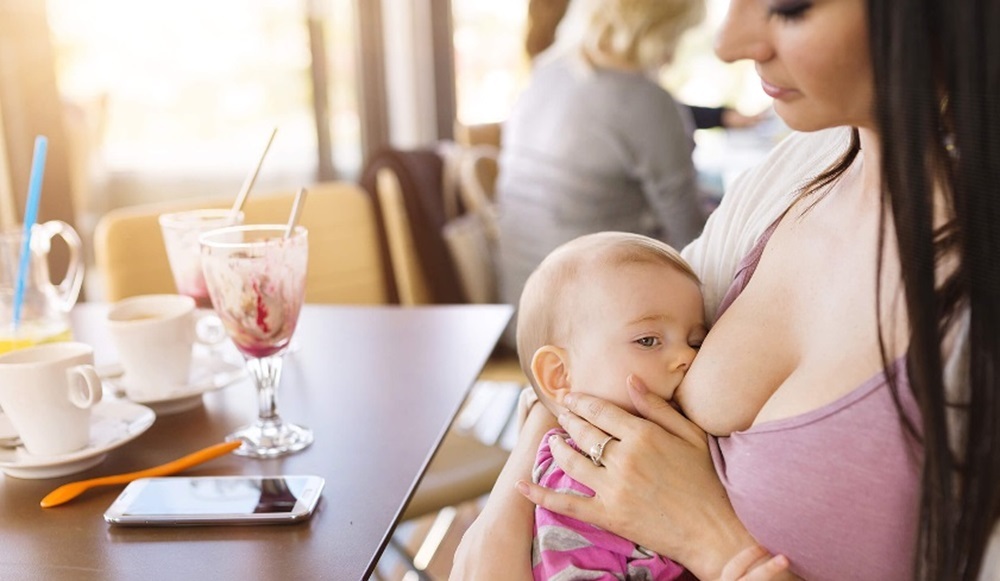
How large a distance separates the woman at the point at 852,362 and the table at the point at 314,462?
139 millimetres

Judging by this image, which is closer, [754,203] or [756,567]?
[756,567]

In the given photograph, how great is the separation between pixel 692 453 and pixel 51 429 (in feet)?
2.24

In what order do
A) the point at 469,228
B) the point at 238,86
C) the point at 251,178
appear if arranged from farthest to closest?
1. the point at 238,86
2. the point at 469,228
3. the point at 251,178

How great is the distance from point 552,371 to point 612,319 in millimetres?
98

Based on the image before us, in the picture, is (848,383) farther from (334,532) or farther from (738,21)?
(334,532)

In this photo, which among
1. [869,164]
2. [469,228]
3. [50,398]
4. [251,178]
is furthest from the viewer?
[469,228]

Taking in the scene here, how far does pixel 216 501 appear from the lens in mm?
987

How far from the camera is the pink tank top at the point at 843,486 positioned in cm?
78

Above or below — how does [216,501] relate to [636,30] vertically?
below

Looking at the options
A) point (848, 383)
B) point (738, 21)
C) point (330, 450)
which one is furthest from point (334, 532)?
point (738, 21)

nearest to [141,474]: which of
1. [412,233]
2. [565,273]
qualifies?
[565,273]

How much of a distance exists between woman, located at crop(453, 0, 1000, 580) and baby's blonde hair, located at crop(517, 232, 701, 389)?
0.14m

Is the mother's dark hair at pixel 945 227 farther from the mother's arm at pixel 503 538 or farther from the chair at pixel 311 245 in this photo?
the chair at pixel 311 245

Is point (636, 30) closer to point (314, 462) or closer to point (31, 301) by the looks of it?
point (31, 301)
